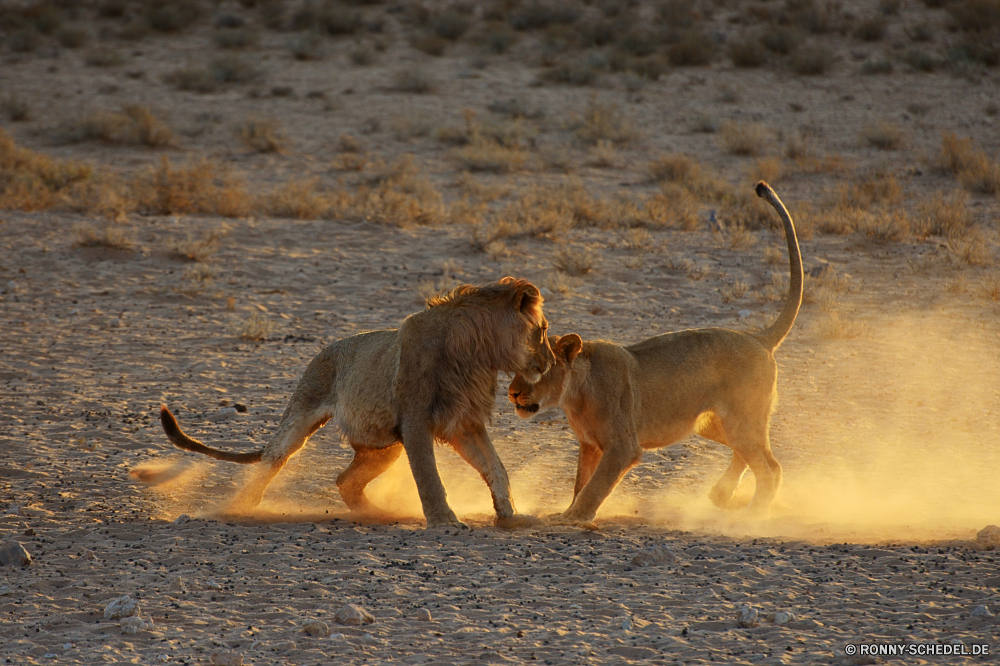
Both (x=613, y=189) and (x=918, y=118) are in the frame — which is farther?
(x=918, y=118)

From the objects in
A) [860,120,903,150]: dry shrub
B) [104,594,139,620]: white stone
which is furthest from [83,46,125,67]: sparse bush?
[104,594,139,620]: white stone

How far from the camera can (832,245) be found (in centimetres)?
1365

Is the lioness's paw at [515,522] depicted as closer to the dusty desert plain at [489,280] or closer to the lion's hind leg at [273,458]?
the dusty desert plain at [489,280]

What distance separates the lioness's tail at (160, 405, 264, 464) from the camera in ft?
20.3

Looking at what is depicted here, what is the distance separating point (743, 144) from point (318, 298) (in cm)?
1048

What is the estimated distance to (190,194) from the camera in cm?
1521

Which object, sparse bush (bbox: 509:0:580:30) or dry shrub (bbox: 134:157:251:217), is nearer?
dry shrub (bbox: 134:157:251:217)

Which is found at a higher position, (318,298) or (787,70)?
(787,70)

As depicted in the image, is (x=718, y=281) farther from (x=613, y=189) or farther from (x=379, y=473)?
(x=379, y=473)

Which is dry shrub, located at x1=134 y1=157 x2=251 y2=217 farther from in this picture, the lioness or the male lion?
the lioness

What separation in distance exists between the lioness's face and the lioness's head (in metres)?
0.10

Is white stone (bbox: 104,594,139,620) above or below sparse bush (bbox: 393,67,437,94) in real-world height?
A: below

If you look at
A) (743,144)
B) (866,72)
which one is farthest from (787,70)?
(743,144)

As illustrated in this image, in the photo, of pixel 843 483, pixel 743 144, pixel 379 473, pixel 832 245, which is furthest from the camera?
pixel 743 144
